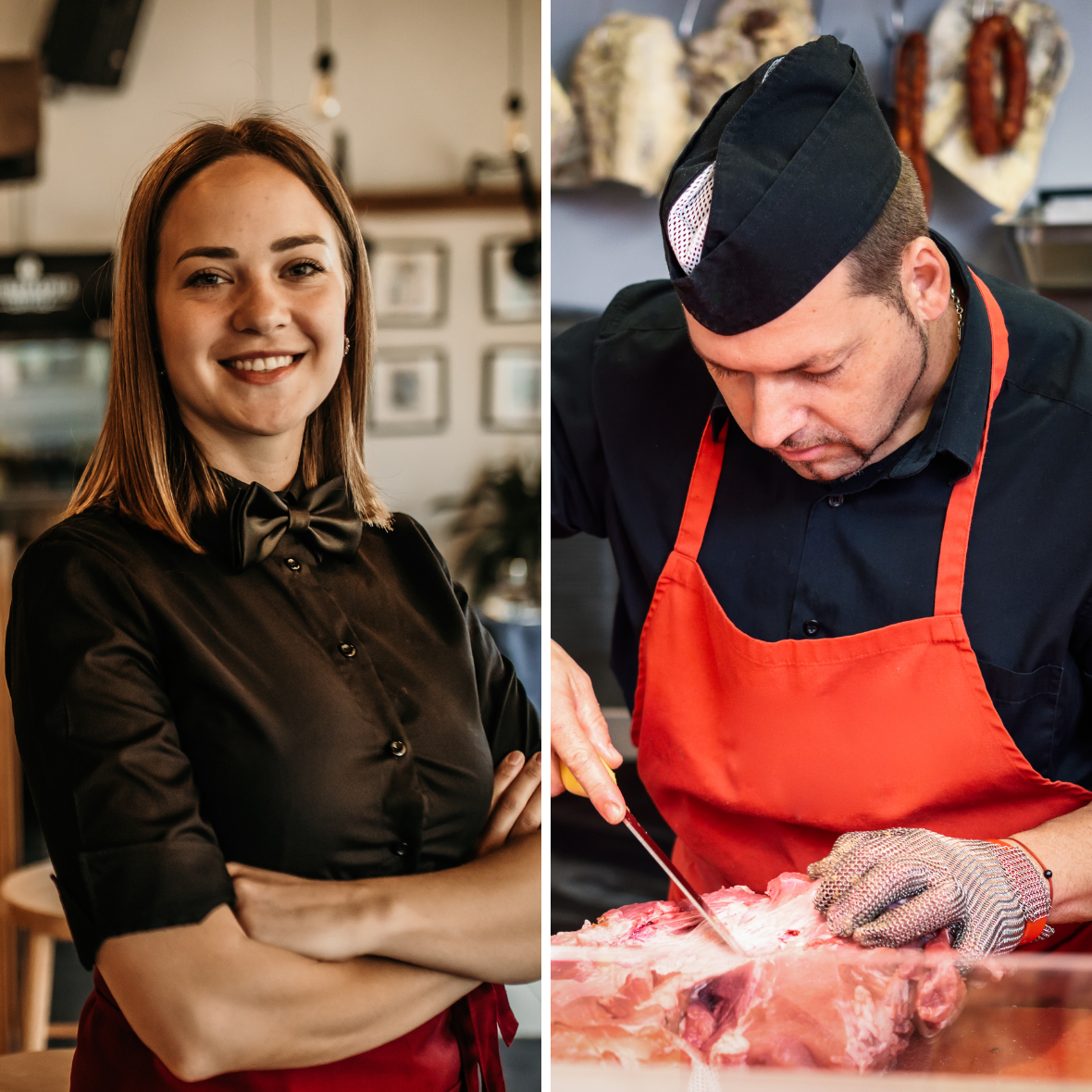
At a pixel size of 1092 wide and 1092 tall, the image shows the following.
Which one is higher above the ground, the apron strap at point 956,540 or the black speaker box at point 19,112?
the black speaker box at point 19,112

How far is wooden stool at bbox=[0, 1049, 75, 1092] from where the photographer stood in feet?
3.27

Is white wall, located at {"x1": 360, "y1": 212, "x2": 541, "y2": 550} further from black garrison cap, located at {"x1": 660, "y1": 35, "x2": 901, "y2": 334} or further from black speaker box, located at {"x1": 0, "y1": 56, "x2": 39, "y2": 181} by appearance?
black speaker box, located at {"x1": 0, "y1": 56, "x2": 39, "y2": 181}

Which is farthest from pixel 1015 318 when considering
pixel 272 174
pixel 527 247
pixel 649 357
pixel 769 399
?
pixel 272 174

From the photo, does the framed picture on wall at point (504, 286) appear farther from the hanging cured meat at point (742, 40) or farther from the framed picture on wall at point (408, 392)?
the hanging cured meat at point (742, 40)

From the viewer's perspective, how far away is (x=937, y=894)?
42.1 inches

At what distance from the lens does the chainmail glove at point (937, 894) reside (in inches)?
42.2

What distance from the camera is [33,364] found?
3.17 ft

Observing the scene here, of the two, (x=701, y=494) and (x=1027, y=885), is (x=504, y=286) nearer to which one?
(x=701, y=494)

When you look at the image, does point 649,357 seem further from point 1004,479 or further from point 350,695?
point 350,695

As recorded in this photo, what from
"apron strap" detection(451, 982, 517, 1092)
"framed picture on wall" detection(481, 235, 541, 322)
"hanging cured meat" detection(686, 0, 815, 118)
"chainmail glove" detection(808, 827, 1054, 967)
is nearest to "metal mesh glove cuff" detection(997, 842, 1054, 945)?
"chainmail glove" detection(808, 827, 1054, 967)

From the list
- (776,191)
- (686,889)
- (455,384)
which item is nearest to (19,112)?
(455,384)

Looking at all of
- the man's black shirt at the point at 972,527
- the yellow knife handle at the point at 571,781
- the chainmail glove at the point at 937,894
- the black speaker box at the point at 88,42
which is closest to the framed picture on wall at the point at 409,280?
the black speaker box at the point at 88,42

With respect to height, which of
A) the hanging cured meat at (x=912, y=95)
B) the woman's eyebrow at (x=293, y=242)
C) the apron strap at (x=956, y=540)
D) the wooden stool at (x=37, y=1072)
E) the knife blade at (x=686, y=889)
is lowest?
the wooden stool at (x=37, y=1072)

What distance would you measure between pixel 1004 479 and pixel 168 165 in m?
0.91
